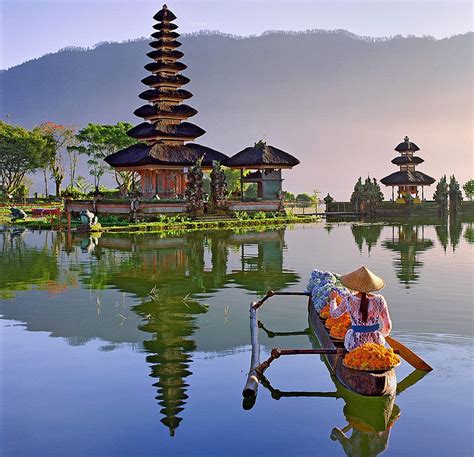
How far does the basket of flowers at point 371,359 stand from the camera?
8.66m

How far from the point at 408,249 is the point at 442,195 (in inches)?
1542

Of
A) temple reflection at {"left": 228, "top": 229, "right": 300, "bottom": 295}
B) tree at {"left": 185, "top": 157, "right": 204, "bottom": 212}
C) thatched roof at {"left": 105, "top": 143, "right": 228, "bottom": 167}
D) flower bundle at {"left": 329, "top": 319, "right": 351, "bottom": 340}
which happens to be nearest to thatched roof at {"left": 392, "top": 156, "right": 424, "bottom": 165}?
thatched roof at {"left": 105, "top": 143, "right": 228, "bottom": 167}

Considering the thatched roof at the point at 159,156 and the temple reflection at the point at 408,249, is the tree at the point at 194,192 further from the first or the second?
the temple reflection at the point at 408,249

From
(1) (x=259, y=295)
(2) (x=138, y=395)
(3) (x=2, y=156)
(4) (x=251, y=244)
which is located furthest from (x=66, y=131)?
(2) (x=138, y=395)

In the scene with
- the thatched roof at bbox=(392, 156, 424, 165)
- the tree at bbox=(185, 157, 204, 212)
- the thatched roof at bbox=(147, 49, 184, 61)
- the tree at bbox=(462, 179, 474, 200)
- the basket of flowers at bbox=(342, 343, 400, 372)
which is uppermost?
the thatched roof at bbox=(147, 49, 184, 61)

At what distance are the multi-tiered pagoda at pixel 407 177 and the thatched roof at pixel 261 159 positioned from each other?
17.4m

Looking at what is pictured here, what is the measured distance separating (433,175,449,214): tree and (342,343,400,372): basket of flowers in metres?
59.7

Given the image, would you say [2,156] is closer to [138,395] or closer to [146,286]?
[146,286]

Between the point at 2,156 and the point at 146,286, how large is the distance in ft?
187

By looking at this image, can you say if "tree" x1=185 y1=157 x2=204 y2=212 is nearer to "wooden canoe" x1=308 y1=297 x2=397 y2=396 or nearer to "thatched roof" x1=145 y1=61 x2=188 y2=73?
"thatched roof" x1=145 y1=61 x2=188 y2=73

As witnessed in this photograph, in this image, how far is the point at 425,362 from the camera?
409 inches

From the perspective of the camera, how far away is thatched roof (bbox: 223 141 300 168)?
171ft

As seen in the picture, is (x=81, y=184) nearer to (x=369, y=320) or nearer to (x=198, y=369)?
(x=198, y=369)

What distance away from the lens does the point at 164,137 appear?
170 feet
